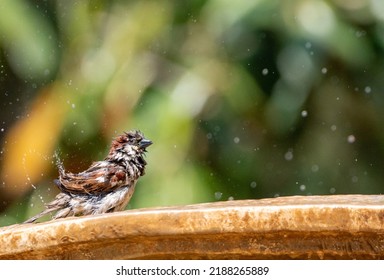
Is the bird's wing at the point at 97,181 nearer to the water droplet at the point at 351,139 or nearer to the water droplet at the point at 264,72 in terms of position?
the water droplet at the point at 264,72

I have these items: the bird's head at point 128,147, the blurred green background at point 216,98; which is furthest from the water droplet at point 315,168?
the bird's head at point 128,147

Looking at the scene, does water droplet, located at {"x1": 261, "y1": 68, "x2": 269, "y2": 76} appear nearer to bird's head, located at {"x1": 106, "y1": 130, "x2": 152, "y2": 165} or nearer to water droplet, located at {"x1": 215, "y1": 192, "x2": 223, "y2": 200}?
water droplet, located at {"x1": 215, "y1": 192, "x2": 223, "y2": 200}

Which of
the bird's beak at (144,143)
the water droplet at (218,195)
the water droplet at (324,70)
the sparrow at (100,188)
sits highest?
the water droplet at (324,70)

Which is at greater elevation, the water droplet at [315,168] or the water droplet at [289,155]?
the water droplet at [289,155]

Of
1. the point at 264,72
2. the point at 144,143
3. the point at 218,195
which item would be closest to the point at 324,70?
the point at 264,72

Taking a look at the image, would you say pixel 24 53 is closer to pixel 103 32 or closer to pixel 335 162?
pixel 103 32

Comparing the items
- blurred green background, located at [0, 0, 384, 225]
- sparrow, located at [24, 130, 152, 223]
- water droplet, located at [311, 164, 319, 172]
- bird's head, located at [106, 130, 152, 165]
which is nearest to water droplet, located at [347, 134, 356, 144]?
blurred green background, located at [0, 0, 384, 225]

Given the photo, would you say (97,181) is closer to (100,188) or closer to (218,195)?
(100,188)

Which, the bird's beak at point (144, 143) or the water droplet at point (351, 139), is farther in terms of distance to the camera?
the water droplet at point (351, 139)
